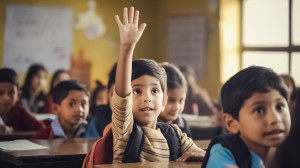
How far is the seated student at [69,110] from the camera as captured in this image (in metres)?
3.50

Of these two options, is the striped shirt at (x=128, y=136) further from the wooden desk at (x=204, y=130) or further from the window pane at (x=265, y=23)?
the window pane at (x=265, y=23)

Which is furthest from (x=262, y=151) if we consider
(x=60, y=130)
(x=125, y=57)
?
(x=60, y=130)

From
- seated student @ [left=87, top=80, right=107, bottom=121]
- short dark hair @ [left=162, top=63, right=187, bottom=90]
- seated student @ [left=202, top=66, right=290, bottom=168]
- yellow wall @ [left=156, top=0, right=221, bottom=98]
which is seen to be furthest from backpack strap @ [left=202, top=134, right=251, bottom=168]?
yellow wall @ [left=156, top=0, right=221, bottom=98]

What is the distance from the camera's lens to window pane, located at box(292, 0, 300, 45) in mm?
6113

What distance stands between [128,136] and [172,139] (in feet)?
0.80

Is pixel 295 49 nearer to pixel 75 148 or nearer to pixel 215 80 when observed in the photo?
pixel 215 80

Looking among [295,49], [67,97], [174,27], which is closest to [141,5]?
[174,27]

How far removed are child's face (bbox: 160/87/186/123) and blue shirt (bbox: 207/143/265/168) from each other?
149cm

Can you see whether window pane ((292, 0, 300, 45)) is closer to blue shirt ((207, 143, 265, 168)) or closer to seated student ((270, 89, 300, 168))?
blue shirt ((207, 143, 265, 168))

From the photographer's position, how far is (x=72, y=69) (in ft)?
27.7

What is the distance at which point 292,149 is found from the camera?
1.15 m

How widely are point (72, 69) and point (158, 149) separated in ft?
21.1

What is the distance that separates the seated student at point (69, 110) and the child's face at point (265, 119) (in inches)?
81.4

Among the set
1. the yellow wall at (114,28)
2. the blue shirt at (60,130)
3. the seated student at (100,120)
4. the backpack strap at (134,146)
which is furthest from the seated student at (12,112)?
the yellow wall at (114,28)
